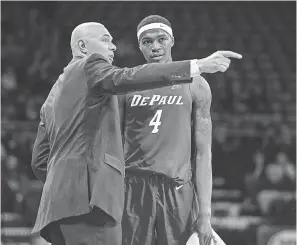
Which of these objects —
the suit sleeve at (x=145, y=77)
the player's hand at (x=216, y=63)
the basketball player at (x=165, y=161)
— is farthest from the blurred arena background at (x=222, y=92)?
the player's hand at (x=216, y=63)

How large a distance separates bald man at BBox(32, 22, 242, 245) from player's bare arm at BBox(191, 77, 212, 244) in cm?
78

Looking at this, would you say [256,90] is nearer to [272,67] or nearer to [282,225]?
[272,67]

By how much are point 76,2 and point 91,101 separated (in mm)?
11045

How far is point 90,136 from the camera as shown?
3.24 metres

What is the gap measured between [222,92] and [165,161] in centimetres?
831

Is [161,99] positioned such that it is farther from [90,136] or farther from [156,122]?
[90,136]

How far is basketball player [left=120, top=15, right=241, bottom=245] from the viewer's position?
154 inches

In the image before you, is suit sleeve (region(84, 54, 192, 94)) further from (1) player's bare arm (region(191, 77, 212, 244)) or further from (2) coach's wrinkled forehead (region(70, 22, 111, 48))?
→ (1) player's bare arm (region(191, 77, 212, 244))

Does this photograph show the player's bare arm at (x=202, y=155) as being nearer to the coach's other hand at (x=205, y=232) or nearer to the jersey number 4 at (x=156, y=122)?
the coach's other hand at (x=205, y=232)

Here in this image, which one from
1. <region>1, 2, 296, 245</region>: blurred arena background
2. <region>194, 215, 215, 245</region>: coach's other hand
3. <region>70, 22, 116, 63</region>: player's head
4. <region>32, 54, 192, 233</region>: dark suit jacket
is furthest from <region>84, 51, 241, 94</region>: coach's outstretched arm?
<region>1, 2, 296, 245</region>: blurred arena background

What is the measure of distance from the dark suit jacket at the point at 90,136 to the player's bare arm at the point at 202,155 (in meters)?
0.79

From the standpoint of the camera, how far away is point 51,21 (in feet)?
43.3

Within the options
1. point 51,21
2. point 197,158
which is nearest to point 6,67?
point 51,21

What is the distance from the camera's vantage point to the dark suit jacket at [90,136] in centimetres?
313
